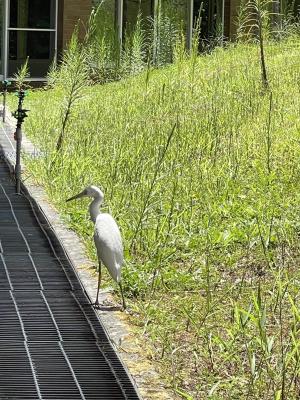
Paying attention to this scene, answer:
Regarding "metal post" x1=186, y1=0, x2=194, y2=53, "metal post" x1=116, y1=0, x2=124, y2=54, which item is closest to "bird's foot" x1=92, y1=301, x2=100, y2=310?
"metal post" x1=116, y1=0, x2=124, y2=54

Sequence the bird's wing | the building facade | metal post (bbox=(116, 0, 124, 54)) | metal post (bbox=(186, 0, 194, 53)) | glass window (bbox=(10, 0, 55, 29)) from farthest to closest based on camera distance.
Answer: metal post (bbox=(186, 0, 194, 53))
metal post (bbox=(116, 0, 124, 54))
glass window (bbox=(10, 0, 55, 29))
the building facade
the bird's wing

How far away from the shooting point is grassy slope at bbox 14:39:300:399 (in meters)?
5.74

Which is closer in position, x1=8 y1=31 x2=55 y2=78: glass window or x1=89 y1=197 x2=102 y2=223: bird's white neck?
x1=89 y1=197 x2=102 y2=223: bird's white neck

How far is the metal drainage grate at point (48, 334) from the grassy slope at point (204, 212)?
0.97 ft

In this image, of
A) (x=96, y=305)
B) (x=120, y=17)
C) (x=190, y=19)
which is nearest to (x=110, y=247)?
(x=96, y=305)

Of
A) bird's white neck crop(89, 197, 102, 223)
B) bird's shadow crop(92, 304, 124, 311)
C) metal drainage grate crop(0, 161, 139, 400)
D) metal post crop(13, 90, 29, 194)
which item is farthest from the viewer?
metal post crop(13, 90, 29, 194)

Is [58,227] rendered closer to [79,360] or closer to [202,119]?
[79,360]

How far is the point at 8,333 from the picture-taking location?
6203mm

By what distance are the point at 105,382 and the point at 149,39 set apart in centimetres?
1845

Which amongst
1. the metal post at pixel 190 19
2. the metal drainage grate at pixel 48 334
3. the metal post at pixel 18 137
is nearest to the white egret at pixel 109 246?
the metal drainage grate at pixel 48 334

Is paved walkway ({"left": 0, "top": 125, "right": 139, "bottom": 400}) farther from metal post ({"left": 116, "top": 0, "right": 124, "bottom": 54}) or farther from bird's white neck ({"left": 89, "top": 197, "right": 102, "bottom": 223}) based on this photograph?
metal post ({"left": 116, "top": 0, "right": 124, "bottom": 54})

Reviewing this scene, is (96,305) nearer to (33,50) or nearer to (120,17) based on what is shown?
(33,50)

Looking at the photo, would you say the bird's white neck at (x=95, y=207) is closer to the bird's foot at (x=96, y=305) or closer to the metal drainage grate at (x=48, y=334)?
the metal drainage grate at (x=48, y=334)

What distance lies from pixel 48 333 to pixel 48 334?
0.01m
